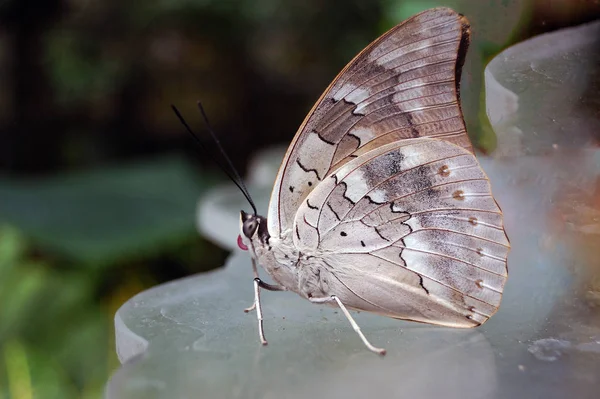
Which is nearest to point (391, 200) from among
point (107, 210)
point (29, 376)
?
point (29, 376)

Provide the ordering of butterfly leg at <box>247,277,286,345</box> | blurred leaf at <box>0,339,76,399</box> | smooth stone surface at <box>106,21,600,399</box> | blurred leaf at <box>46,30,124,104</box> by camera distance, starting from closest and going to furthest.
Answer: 1. smooth stone surface at <box>106,21,600,399</box>
2. butterfly leg at <box>247,277,286,345</box>
3. blurred leaf at <box>0,339,76,399</box>
4. blurred leaf at <box>46,30,124,104</box>

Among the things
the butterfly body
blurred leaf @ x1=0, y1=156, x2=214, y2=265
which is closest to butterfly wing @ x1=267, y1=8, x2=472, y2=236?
the butterfly body

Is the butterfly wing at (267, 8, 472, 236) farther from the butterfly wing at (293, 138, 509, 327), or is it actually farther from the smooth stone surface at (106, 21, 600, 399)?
the smooth stone surface at (106, 21, 600, 399)

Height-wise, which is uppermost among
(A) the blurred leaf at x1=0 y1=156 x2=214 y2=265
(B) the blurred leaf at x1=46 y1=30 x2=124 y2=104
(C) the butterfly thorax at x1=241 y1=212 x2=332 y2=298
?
(B) the blurred leaf at x1=46 y1=30 x2=124 y2=104

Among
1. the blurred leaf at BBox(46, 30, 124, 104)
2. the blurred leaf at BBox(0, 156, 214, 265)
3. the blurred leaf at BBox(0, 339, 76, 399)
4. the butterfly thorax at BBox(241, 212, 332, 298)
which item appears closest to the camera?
the butterfly thorax at BBox(241, 212, 332, 298)

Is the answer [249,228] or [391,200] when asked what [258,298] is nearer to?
[249,228]

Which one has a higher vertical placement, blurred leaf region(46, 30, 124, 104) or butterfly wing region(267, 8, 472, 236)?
blurred leaf region(46, 30, 124, 104)

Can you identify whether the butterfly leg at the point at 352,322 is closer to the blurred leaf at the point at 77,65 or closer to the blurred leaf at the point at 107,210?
the blurred leaf at the point at 107,210
